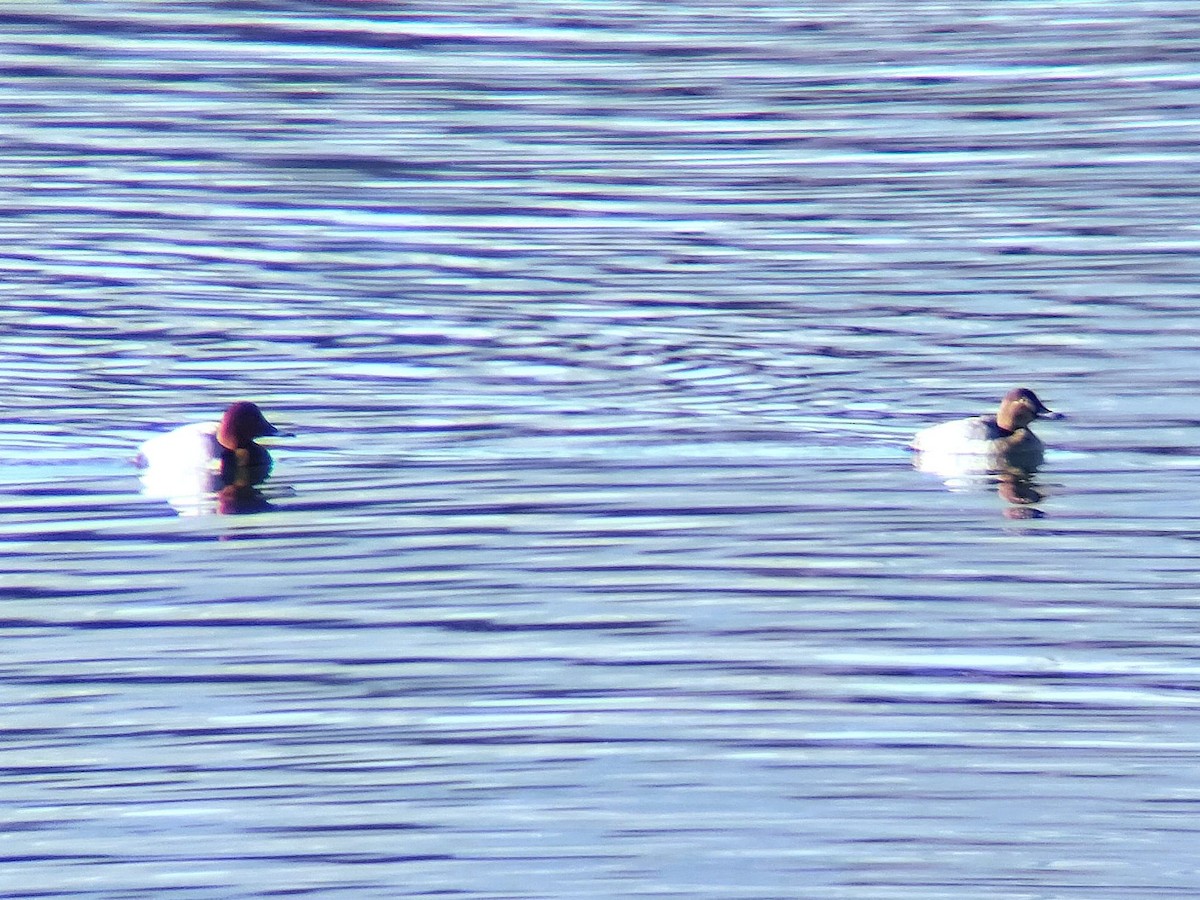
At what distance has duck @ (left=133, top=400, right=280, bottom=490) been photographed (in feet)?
37.9

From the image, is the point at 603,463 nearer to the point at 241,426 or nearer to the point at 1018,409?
the point at 241,426

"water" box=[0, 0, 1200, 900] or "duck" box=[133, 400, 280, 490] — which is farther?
"duck" box=[133, 400, 280, 490]

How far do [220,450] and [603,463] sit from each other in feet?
5.76

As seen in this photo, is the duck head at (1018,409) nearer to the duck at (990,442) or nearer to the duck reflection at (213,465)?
the duck at (990,442)

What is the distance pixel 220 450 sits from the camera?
1166cm

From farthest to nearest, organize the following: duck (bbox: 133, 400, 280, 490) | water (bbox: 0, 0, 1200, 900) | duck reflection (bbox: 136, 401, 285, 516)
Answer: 1. duck (bbox: 133, 400, 280, 490)
2. duck reflection (bbox: 136, 401, 285, 516)
3. water (bbox: 0, 0, 1200, 900)

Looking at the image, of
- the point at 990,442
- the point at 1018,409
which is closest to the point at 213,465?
the point at 990,442

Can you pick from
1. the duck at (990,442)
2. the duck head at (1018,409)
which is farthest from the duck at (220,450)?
the duck head at (1018,409)

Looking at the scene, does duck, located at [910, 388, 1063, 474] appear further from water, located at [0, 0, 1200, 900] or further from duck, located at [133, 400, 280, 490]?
duck, located at [133, 400, 280, 490]

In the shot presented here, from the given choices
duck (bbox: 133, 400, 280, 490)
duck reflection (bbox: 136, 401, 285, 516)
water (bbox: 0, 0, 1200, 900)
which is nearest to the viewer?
water (bbox: 0, 0, 1200, 900)

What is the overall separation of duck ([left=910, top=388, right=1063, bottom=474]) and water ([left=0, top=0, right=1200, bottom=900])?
0.48ft

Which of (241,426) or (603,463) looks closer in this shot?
(603,463)

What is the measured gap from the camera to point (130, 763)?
7.50 m

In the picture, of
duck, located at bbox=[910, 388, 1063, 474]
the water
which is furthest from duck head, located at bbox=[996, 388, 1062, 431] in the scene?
the water
